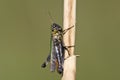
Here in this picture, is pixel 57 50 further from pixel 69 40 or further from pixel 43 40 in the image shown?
pixel 43 40

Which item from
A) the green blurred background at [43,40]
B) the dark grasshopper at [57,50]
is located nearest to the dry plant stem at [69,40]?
the dark grasshopper at [57,50]

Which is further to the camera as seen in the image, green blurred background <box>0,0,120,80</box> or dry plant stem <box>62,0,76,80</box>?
green blurred background <box>0,0,120,80</box>

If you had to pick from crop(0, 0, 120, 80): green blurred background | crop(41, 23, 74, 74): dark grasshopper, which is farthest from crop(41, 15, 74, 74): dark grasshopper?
crop(0, 0, 120, 80): green blurred background

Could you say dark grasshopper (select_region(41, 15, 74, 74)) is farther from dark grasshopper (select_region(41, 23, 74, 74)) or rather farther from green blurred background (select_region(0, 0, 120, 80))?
green blurred background (select_region(0, 0, 120, 80))

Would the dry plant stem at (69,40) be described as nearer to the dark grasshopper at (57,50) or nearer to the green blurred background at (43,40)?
the dark grasshopper at (57,50)

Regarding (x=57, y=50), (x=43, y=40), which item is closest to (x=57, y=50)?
(x=57, y=50)
